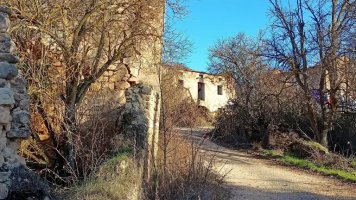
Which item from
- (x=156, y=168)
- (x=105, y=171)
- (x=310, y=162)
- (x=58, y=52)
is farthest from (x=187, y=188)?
(x=310, y=162)

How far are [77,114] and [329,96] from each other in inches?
422

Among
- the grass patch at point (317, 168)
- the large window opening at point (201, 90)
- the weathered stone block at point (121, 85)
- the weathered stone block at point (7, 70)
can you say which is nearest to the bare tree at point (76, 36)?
the weathered stone block at point (121, 85)

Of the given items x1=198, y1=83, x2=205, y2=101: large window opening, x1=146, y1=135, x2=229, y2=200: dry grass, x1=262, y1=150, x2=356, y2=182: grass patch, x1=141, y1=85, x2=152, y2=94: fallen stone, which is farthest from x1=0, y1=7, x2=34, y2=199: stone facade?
x1=198, y1=83, x2=205, y2=101: large window opening

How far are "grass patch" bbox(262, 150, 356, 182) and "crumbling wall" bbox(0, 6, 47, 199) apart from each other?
29.1ft

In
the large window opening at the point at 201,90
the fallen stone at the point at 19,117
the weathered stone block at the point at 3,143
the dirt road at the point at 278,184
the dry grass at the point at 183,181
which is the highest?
the large window opening at the point at 201,90

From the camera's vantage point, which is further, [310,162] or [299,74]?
[299,74]

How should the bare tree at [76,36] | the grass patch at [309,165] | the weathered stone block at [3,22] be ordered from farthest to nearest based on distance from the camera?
the grass patch at [309,165] → the bare tree at [76,36] → the weathered stone block at [3,22]

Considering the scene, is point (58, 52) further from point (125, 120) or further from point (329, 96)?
point (329, 96)

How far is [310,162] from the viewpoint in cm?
1391

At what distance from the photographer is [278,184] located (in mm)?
10609

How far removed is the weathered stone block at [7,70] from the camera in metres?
4.48

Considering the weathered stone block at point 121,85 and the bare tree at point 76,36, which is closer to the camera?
the bare tree at point 76,36

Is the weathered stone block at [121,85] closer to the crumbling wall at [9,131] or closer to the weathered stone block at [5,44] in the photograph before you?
the crumbling wall at [9,131]

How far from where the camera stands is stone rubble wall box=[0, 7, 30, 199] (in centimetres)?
438
